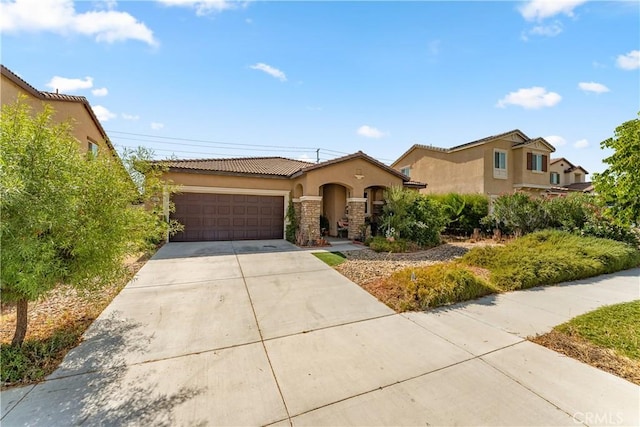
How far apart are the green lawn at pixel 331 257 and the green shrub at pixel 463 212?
9.43 m

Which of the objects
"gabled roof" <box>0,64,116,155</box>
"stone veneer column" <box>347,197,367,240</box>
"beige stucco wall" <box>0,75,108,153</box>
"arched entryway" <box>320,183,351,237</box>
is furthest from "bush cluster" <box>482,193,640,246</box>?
"beige stucco wall" <box>0,75,108,153</box>

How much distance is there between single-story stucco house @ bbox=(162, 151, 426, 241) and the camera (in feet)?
41.6

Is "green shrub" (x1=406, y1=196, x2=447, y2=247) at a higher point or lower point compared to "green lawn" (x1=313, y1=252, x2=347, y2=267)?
higher

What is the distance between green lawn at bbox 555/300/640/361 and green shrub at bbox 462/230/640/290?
1.59m

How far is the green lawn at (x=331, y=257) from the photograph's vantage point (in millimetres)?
9113

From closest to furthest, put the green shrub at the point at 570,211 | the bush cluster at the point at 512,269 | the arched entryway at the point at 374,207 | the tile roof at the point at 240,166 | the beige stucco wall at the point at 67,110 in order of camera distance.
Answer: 1. the bush cluster at the point at 512,269
2. the beige stucco wall at the point at 67,110
3. the green shrub at the point at 570,211
4. the tile roof at the point at 240,166
5. the arched entryway at the point at 374,207

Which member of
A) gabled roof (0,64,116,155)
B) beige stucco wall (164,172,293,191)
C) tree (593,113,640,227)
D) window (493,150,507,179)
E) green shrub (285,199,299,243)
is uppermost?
gabled roof (0,64,116,155)

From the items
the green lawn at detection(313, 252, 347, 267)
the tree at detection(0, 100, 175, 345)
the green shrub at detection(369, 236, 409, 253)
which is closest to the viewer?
the tree at detection(0, 100, 175, 345)

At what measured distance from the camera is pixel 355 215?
1371cm

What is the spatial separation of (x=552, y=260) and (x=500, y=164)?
52.0 ft

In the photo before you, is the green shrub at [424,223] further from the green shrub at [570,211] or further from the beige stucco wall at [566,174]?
the beige stucco wall at [566,174]

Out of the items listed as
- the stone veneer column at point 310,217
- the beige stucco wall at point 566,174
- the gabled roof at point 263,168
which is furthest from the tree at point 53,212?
the beige stucco wall at point 566,174

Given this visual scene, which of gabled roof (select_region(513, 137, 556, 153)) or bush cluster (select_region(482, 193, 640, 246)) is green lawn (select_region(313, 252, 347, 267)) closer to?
bush cluster (select_region(482, 193, 640, 246))

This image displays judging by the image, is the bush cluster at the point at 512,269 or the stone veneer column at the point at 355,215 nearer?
the bush cluster at the point at 512,269
